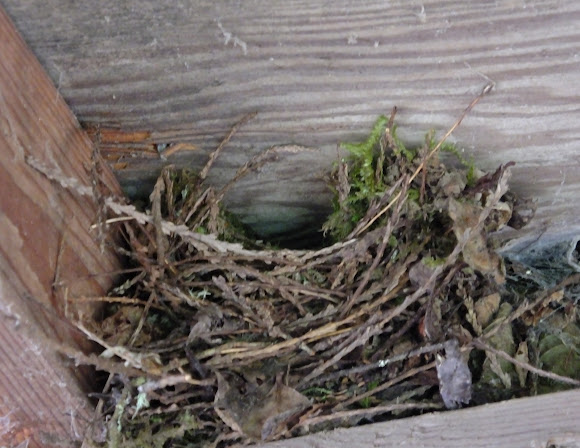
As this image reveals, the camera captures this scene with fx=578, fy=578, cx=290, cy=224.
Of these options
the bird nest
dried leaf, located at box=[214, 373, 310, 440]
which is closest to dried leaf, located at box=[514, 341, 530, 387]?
the bird nest

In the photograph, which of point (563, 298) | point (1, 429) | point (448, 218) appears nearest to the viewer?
point (1, 429)

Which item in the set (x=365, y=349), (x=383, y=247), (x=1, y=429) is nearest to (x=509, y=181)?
(x=383, y=247)

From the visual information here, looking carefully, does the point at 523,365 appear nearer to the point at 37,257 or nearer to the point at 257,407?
the point at 257,407

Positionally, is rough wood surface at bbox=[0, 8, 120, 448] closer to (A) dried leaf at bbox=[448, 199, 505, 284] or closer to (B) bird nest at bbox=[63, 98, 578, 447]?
(B) bird nest at bbox=[63, 98, 578, 447]

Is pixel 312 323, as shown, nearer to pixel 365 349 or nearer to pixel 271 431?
pixel 365 349

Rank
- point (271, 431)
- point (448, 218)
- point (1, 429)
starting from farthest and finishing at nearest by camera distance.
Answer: point (448, 218)
point (271, 431)
point (1, 429)

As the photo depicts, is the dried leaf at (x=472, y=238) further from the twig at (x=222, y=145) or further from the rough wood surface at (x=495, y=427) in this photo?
the twig at (x=222, y=145)

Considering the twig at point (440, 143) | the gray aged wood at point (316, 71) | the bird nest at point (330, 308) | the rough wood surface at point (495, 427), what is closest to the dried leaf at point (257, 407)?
the bird nest at point (330, 308)
